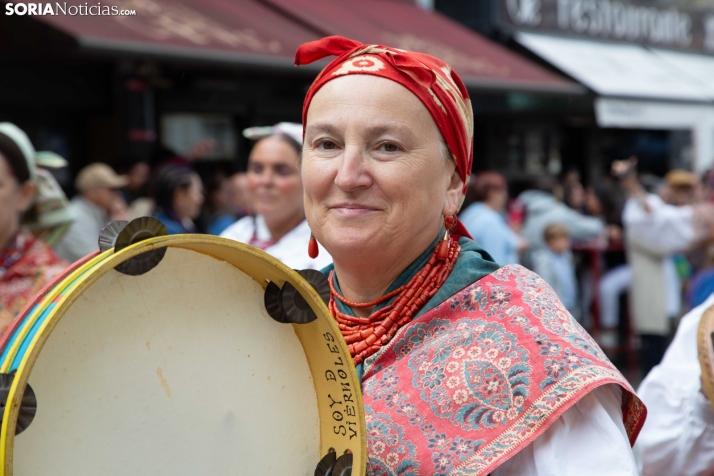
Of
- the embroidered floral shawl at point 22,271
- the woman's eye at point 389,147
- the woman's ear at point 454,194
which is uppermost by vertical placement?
the woman's eye at point 389,147

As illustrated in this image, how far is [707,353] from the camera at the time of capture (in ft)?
7.08

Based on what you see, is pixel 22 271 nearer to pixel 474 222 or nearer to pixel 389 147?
pixel 389 147

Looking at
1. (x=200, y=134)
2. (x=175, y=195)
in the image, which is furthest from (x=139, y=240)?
(x=200, y=134)

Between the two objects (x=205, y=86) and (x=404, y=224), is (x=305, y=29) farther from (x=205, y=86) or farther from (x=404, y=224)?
(x=404, y=224)

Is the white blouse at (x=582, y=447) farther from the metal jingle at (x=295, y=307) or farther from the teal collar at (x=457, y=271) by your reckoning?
the metal jingle at (x=295, y=307)

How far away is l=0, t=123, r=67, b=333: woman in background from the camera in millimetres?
2979

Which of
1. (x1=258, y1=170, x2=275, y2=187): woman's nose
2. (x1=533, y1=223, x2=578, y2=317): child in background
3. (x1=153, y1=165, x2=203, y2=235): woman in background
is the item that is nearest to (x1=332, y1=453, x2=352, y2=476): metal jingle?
(x1=258, y1=170, x2=275, y2=187): woman's nose

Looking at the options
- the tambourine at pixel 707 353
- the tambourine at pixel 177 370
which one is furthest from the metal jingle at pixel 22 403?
the tambourine at pixel 707 353

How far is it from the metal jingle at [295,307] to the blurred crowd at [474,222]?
1.69 meters

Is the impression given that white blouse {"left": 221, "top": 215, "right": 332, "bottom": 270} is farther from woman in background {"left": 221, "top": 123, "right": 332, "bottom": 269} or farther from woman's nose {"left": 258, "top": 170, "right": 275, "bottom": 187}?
woman's nose {"left": 258, "top": 170, "right": 275, "bottom": 187}

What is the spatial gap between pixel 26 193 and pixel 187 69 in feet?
13.2

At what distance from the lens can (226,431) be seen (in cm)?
136

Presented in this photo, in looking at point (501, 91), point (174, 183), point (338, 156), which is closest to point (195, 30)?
point (174, 183)

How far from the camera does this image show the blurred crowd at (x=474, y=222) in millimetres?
3143
